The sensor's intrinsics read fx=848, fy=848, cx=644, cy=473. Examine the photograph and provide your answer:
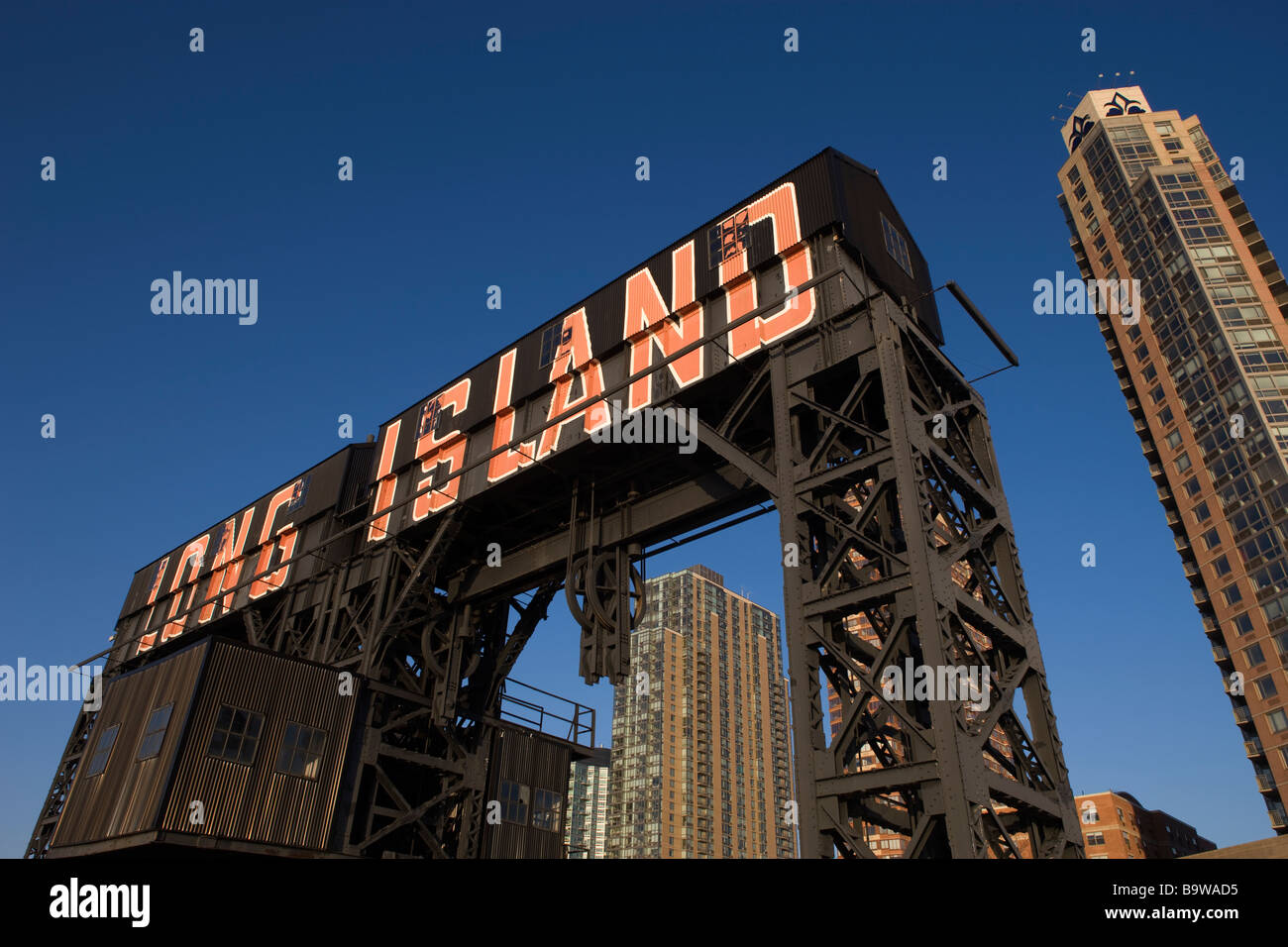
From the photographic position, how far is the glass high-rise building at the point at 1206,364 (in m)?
70.6

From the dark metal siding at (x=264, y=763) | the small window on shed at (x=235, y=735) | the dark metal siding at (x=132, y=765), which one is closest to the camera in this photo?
the dark metal siding at (x=132, y=765)

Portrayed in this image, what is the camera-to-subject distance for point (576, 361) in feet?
74.3

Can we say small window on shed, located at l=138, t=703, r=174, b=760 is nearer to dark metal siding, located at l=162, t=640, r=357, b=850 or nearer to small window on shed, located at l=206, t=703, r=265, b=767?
dark metal siding, located at l=162, t=640, r=357, b=850

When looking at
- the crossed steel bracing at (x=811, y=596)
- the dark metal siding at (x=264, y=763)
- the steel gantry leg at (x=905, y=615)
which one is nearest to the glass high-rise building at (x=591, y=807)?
the crossed steel bracing at (x=811, y=596)

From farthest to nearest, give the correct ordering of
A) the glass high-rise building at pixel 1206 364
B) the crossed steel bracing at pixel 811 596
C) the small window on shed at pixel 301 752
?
the glass high-rise building at pixel 1206 364 < the small window on shed at pixel 301 752 < the crossed steel bracing at pixel 811 596

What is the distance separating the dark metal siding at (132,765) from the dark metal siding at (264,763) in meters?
0.41

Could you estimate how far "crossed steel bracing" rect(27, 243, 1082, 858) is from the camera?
43.6 ft

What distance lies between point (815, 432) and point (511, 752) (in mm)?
16217

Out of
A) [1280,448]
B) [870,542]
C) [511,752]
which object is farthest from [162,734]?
[1280,448]

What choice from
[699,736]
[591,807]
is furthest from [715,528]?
[591,807]

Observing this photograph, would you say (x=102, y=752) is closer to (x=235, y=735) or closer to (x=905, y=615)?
(x=235, y=735)

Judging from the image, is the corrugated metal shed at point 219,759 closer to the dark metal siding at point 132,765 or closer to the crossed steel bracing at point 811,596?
the dark metal siding at point 132,765

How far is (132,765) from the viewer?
2052 cm
